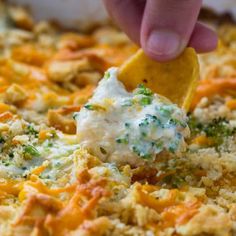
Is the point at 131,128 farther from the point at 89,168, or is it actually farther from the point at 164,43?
the point at 164,43

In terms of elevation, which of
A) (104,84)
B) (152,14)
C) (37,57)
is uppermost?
(37,57)

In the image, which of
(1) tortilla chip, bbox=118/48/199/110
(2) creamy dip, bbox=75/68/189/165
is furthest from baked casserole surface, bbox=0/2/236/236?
(1) tortilla chip, bbox=118/48/199/110

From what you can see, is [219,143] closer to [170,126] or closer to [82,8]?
[170,126]

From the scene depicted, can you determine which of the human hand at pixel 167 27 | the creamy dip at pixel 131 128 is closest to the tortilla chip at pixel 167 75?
the human hand at pixel 167 27

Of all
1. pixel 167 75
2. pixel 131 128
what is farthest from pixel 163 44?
pixel 131 128

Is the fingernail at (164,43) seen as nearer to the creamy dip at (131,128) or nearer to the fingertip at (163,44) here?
the fingertip at (163,44)

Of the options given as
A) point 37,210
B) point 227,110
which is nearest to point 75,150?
point 37,210

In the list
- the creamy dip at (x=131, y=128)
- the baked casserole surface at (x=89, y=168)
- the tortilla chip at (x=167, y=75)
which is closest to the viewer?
the baked casserole surface at (x=89, y=168)
